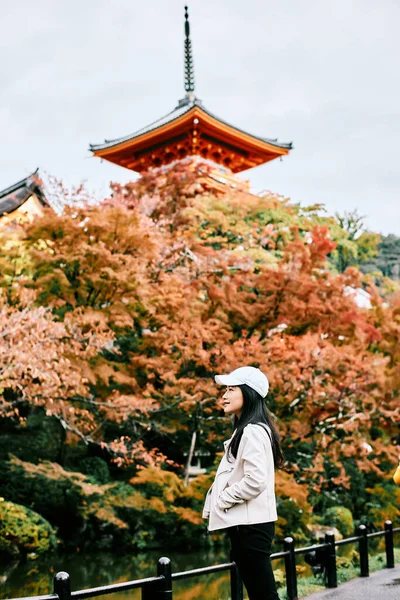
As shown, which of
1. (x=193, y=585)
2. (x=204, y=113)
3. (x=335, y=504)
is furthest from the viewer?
(x=204, y=113)

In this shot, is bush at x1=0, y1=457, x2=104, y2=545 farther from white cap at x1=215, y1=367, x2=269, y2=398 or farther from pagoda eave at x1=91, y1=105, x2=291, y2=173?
pagoda eave at x1=91, y1=105, x2=291, y2=173

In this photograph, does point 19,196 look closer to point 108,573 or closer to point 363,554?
point 108,573

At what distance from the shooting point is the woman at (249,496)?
11.3 ft

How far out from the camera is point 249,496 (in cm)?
343

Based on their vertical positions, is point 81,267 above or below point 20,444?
above

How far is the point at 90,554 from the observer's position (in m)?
14.0

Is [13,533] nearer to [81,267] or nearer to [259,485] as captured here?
[81,267]

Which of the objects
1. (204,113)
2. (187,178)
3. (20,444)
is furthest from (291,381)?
(204,113)

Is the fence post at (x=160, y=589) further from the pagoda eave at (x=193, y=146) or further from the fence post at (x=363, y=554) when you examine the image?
the pagoda eave at (x=193, y=146)

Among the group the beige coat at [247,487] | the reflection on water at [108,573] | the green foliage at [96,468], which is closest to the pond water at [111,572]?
the reflection on water at [108,573]

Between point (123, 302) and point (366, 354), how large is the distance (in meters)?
5.14

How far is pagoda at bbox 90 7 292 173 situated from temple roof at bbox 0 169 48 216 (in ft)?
27.3

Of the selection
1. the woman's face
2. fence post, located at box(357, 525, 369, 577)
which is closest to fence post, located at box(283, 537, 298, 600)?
fence post, located at box(357, 525, 369, 577)

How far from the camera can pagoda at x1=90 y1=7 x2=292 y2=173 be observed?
86.3 ft
